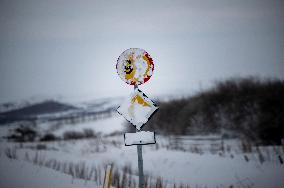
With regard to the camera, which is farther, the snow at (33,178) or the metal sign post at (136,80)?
the snow at (33,178)

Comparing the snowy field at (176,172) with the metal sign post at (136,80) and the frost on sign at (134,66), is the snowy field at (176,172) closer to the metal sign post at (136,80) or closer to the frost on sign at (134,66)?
the metal sign post at (136,80)

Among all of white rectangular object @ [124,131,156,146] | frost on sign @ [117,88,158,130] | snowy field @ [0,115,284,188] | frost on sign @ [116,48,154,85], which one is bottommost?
snowy field @ [0,115,284,188]

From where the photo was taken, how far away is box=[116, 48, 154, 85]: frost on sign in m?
4.61

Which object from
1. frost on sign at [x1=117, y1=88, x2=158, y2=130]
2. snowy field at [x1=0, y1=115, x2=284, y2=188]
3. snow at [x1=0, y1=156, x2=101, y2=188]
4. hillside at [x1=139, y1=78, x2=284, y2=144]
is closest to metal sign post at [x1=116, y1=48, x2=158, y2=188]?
frost on sign at [x1=117, y1=88, x2=158, y2=130]

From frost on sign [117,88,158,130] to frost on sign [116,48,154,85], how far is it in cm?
30

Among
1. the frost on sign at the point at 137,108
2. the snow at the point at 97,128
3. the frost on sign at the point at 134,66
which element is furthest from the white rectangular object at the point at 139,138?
the snow at the point at 97,128

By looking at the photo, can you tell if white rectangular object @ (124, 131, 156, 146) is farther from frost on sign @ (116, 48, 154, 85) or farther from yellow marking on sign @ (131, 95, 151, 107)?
frost on sign @ (116, 48, 154, 85)

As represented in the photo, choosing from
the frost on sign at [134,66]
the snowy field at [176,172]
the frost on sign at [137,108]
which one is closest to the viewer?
the frost on sign at [137,108]

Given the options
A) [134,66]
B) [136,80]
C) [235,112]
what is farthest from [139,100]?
[235,112]

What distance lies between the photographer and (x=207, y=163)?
1014cm

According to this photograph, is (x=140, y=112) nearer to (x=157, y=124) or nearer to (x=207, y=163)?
(x=207, y=163)

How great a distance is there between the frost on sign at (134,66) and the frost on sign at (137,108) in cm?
30

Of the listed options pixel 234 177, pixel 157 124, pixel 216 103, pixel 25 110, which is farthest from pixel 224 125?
pixel 25 110

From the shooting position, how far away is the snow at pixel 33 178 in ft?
20.7
